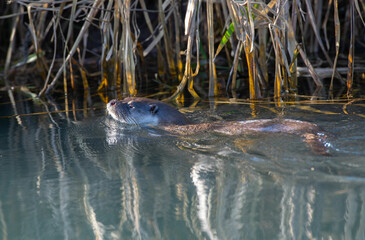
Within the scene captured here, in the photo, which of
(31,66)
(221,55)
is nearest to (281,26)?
(221,55)

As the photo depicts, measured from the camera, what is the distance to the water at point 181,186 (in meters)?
1.88

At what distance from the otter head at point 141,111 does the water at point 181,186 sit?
428 mm

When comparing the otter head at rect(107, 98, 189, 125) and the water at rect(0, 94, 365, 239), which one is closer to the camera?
the water at rect(0, 94, 365, 239)

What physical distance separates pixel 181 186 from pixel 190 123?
153cm

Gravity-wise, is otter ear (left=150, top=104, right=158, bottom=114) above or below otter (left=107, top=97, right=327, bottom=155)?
above

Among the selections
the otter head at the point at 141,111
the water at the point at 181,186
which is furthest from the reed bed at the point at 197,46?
the water at the point at 181,186

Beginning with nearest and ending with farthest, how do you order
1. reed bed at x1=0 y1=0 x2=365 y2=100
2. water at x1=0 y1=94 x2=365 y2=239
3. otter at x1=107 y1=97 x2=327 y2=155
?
water at x1=0 y1=94 x2=365 y2=239 → otter at x1=107 y1=97 x2=327 y2=155 → reed bed at x1=0 y1=0 x2=365 y2=100

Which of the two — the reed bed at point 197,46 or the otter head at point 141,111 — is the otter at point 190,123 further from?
the reed bed at point 197,46

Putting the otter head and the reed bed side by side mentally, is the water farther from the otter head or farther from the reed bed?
the reed bed

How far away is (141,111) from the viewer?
406cm

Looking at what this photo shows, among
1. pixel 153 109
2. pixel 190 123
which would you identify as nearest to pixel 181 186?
pixel 190 123

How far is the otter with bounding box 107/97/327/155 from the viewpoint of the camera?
314 centimetres

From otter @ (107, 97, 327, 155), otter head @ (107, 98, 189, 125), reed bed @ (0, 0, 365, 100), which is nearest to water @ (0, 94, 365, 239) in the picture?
otter @ (107, 97, 327, 155)

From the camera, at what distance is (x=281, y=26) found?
402 centimetres
